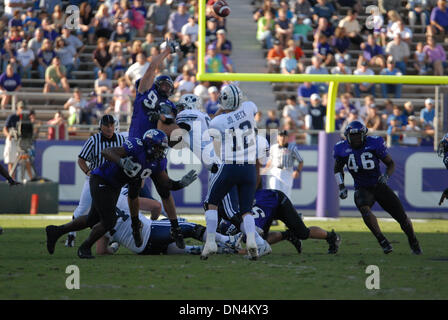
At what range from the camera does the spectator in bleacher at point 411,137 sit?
1689cm

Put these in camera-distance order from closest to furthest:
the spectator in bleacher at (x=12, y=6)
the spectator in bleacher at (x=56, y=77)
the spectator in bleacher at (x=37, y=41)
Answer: the spectator in bleacher at (x=56, y=77) → the spectator in bleacher at (x=37, y=41) → the spectator in bleacher at (x=12, y=6)

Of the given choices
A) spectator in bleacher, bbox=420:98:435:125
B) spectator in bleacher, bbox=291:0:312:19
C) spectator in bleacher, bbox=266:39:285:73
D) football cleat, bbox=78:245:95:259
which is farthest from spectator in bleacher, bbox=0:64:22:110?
football cleat, bbox=78:245:95:259

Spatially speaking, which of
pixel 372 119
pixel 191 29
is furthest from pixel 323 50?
pixel 191 29

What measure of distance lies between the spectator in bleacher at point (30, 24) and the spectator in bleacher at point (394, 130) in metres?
7.85

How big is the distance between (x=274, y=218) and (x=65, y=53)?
10492mm

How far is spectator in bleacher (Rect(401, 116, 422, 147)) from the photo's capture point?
1689cm

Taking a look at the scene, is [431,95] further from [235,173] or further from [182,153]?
[235,173]

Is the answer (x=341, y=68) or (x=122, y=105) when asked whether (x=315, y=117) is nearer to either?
(x=341, y=68)

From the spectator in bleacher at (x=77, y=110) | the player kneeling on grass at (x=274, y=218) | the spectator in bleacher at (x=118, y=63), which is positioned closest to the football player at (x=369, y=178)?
the player kneeling on grass at (x=274, y=218)

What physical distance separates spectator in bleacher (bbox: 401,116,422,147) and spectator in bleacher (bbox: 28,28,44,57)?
25.4 feet

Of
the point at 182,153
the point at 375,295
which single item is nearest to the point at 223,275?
the point at 375,295

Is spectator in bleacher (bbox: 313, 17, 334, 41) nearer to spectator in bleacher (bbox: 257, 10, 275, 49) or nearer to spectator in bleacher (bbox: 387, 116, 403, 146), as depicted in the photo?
spectator in bleacher (bbox: 257, 10, 275, 49)

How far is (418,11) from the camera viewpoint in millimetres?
14422

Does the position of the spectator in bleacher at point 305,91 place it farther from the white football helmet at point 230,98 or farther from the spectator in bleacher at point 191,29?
the white football helmet at point 230,98
